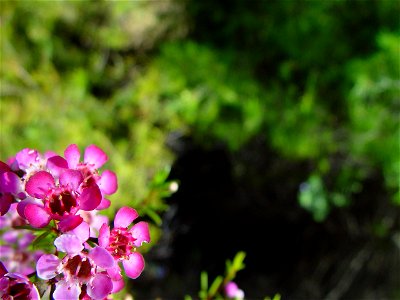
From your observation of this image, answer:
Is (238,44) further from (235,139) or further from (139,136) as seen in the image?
(139,136)

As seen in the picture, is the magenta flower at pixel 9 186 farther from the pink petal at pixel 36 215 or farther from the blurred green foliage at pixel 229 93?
the blurred green foliage at pixel 229 93

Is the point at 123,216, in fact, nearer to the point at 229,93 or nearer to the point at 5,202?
the point at 5,202

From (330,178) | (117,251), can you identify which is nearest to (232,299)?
(117,251)

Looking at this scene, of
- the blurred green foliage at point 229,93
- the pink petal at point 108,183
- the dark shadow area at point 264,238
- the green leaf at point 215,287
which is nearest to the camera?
the pink petal at point 108,183

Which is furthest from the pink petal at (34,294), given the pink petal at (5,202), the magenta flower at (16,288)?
the pink petal at (5,202)

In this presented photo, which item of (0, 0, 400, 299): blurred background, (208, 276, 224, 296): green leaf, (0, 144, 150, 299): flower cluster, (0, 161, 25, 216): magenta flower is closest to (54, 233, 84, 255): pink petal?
(0, 144, 150, 299): flower cluster

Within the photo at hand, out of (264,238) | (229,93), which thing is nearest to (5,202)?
(229,93)

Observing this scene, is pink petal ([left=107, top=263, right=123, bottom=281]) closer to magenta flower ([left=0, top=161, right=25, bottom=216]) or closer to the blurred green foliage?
magenta flower ([left=0, top=161, right=25, bottom=216])
